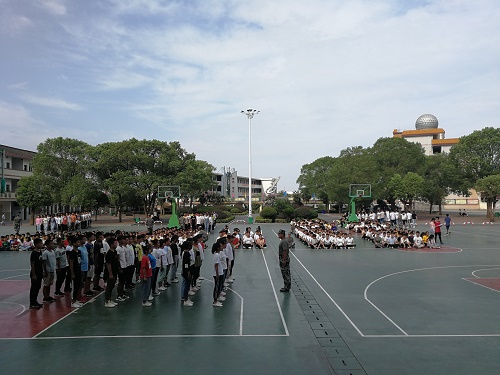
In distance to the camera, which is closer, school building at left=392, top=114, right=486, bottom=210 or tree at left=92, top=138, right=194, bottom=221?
tree at left=92, top=138, right=194, bottom=221

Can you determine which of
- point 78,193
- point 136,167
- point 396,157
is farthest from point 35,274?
point 396,157

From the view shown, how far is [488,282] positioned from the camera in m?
13.1

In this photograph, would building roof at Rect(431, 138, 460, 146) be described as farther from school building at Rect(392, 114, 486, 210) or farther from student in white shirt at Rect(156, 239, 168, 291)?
student in white shirt at Rect(156, 239, 168, 291)

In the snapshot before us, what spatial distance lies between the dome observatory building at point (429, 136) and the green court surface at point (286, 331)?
7427cm

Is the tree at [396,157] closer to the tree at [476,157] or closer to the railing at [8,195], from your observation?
the tree at [476,157]

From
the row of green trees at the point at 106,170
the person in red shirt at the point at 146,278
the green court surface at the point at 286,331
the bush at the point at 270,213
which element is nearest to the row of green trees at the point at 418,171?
the bush at the point at 270,213

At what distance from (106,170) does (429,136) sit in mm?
64973

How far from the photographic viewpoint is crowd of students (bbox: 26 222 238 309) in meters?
10.1

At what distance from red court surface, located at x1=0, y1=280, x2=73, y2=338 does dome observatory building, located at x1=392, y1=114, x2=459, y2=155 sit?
81.1m

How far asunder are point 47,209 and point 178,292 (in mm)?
49235

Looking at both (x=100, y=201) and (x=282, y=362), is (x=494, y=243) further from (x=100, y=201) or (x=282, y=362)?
(x=100, y=201)

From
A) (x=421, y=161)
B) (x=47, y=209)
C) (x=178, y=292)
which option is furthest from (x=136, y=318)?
(x=421, y=161)

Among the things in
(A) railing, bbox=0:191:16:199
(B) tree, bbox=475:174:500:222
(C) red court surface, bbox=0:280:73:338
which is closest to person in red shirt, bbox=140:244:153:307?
(C) red court surface, bbox=0:280:73:338

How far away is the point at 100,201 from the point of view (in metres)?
48.6
